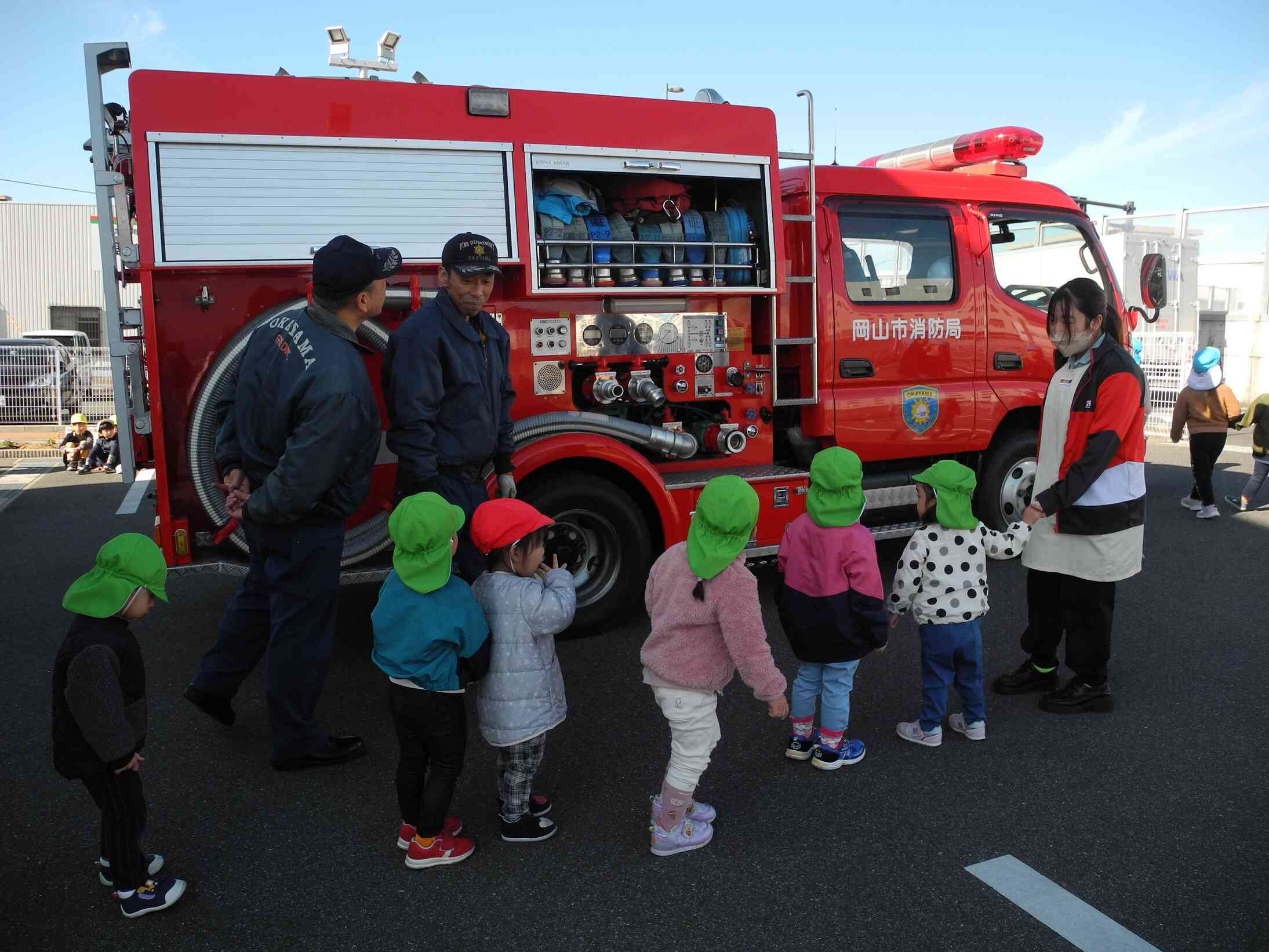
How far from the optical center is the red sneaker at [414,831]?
9.95 feet

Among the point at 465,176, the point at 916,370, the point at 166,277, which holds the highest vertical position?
the point at 465,176

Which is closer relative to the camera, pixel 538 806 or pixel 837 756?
pixel 538 806

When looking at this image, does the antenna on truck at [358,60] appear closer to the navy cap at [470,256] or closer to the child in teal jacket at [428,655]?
the navy cap at [470,256]

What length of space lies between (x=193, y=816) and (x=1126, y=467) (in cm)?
387

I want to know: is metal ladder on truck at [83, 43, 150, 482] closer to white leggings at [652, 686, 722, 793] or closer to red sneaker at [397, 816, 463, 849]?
red sneaker at [397, 816, 463, 849]

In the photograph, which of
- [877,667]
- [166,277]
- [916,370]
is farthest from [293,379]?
[916,370]

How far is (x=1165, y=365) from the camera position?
53.5 ft

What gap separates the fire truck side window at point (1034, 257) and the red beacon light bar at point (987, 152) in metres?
0.44

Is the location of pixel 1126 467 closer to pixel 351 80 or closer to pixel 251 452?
pixel 251 452

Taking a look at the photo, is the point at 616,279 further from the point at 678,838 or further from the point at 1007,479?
the point at 1007,479

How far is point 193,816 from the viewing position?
130 inches

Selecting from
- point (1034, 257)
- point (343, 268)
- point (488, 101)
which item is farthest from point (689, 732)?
point (1034, 257)

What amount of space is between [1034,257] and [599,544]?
410cm

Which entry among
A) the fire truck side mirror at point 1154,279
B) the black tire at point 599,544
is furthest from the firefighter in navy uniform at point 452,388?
the fire truck side mirror at point 1154,279
